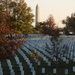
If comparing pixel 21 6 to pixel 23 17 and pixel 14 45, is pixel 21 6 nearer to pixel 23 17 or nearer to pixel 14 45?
pixel 23 17

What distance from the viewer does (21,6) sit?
4959cm

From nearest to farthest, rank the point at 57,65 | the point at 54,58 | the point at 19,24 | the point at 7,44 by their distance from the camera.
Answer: the point at 7,44, the point at 57,65, the point at 54,58, the point at 19,24

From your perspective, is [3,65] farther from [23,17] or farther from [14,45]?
[23,17]

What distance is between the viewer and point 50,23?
187ft

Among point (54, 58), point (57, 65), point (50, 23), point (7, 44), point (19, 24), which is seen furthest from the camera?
point (50, 23)

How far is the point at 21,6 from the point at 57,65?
124 ft

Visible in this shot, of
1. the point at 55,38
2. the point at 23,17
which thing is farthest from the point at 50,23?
the point at 55,38

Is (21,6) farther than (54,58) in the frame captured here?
Yes

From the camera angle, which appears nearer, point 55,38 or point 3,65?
point 3,65

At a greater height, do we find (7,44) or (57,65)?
(7,44)

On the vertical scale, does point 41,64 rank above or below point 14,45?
below

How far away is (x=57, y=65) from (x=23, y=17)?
38.4 meters

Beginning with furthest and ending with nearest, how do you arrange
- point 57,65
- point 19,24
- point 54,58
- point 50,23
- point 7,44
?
point 50,23
point 19,24
point 54,58
point 57,65
point 7,44

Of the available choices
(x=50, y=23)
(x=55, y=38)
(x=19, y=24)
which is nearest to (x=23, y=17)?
(x=19, y=24)
